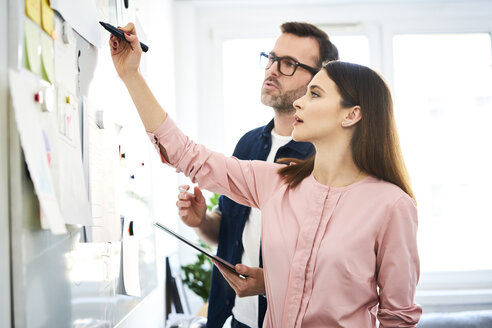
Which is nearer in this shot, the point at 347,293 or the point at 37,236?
the point at 37,236

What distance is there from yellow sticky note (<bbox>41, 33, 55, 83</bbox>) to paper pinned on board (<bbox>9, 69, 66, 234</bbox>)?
0.17 ft

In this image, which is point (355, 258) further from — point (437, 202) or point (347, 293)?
point (437, 202)

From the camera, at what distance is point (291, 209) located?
132 centimetres

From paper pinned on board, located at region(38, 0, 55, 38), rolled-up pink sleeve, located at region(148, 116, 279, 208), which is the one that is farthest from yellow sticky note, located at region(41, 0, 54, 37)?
rolled-up pink sleeve, located at region(148, 116, 279, 208)

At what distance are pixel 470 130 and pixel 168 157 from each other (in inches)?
116

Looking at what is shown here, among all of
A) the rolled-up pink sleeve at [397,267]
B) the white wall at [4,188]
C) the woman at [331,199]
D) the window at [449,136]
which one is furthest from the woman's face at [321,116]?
the window at [449,136]

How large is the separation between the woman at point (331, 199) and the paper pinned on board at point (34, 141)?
37 centimetres

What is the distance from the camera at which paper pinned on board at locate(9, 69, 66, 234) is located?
741mm

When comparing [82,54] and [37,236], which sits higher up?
[82,54]

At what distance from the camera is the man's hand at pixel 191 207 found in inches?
62.5

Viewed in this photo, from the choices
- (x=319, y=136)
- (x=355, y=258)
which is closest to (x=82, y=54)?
(x=319, y=136)

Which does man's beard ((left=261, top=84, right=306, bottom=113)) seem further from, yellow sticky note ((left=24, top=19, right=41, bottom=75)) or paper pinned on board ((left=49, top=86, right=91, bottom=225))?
yellow sticky note ((left=24, top=19, right=41, bottom=75))

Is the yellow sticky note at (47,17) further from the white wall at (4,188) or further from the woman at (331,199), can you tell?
the woman at (331,199)

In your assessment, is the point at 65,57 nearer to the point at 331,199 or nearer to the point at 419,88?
the point at 331,199
